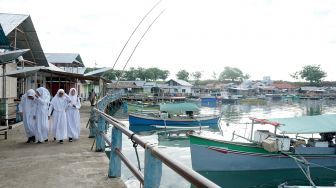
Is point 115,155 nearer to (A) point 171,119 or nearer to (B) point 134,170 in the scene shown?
(B) point 134,170

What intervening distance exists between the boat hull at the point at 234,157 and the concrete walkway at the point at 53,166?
5711 mm

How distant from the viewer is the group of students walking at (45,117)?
8.27 m

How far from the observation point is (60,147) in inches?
297

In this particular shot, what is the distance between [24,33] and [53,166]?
12.2m

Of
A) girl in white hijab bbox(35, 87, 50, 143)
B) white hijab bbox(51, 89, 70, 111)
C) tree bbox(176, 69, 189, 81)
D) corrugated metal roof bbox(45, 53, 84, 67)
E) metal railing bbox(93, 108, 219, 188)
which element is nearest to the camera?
metal railing bbox(93, 108, 219, 188)

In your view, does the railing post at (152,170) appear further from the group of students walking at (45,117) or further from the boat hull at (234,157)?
the boat hull at (234,157)

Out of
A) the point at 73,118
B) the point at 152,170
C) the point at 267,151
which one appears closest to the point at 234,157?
the point at 267,151

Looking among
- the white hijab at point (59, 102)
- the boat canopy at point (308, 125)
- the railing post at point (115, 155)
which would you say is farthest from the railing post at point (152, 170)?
the boat canopy at point (308, 125)

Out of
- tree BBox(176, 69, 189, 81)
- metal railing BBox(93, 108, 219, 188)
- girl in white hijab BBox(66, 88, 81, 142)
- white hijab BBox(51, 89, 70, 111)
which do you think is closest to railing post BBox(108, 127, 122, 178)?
metal railing BBox(93, 108, 219, 188)

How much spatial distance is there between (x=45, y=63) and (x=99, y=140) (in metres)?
14.9

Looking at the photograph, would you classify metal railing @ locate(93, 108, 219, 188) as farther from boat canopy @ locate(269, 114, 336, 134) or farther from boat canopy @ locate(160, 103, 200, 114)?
boat canopy @ locate(160, 103, 200, 114)

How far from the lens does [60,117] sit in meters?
8.47

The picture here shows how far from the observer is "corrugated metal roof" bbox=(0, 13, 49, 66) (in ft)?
43.0

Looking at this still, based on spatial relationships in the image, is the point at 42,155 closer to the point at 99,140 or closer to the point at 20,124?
the point at 99,140
